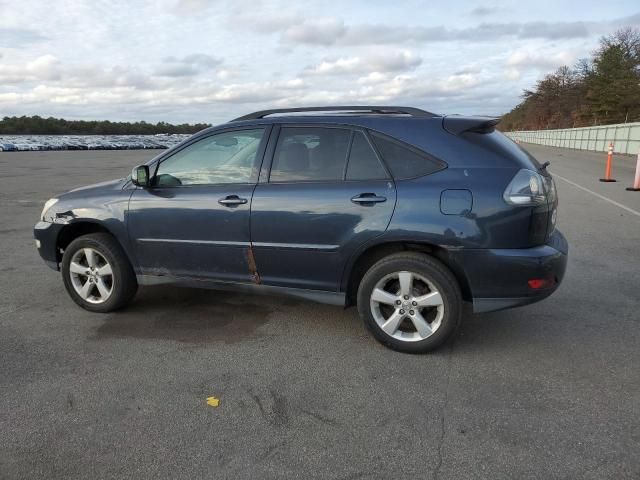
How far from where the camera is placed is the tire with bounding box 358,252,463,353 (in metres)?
3.74

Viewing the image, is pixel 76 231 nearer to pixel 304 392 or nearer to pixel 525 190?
pixel 304 392

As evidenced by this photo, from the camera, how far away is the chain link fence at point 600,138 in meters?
31.8

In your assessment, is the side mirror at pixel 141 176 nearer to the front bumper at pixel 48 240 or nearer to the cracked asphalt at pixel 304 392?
the front bumper at pixel 48 240

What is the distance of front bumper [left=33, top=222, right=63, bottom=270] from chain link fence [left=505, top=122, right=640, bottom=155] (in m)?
32.8

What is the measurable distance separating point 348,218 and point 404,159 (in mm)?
574

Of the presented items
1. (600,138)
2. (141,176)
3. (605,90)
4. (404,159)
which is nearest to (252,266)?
(141,176)

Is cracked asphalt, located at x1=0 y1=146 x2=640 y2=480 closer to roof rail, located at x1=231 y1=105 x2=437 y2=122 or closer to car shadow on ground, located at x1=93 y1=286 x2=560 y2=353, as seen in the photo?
car shadow on ground, located at x1=93 y1=286 x2=560 y2=353

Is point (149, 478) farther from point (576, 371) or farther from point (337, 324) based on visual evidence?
point (576, 371)

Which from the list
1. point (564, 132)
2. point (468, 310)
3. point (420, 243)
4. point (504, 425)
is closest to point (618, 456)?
point (504, 425)

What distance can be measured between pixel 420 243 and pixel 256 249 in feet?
4.08

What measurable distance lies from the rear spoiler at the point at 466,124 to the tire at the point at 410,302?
921 millimetres

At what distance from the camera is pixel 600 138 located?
130 ft

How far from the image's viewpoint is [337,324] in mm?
4535

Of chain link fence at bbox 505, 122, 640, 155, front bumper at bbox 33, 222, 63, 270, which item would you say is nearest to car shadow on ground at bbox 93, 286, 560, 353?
front bumper at bbox 33, 222, 63, 270
